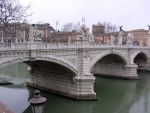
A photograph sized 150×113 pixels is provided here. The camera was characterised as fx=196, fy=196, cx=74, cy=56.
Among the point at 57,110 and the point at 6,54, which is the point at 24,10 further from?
the point at 57,110

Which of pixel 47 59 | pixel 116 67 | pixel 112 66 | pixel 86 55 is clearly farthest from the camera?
pixel 112 66

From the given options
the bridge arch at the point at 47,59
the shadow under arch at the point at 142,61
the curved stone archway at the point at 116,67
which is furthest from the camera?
the shadow under arch at the point at 142,61

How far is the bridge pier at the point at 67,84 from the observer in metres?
15.3

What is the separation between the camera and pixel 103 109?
46.4 feet

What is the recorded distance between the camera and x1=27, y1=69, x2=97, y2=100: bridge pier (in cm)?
1530

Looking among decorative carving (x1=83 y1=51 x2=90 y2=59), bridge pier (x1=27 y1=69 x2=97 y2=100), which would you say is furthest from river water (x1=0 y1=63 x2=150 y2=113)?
decorative carving (x1=83 y1=51 x2=90 y2=59)

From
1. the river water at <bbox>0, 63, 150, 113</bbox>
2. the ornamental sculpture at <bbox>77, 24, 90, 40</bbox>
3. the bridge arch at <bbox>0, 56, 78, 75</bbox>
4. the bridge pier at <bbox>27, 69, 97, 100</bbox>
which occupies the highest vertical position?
the ornamental sculpture at <bbox>77, 24, 90, 40</bbox>

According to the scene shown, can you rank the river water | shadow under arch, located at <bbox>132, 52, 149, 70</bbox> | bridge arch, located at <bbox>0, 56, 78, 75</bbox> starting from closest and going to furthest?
bridge arch, located at <bbox>0, 56, 78, 75</bbox>
the river water
shadow under arch, located at <bbox>132, 52, 149, 70</bbox>

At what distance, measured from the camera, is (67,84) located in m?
15.9

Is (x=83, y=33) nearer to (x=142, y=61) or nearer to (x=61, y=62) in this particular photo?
(x=61, y=62)

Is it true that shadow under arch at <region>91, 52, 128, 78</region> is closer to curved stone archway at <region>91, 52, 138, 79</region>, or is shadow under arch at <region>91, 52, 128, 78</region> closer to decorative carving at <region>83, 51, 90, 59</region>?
curved stone archway at <region>91, 52, 138, 79</region>

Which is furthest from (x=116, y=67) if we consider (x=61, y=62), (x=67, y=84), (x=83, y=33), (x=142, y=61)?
(x=61, y=62)

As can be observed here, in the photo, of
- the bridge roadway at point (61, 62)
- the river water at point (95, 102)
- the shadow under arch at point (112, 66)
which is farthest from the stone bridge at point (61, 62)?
the shadow under arch at point (112, 66)

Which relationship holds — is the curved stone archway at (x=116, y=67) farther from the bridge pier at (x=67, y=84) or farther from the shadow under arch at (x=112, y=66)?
the bridge pier at (x=67, y=84)
